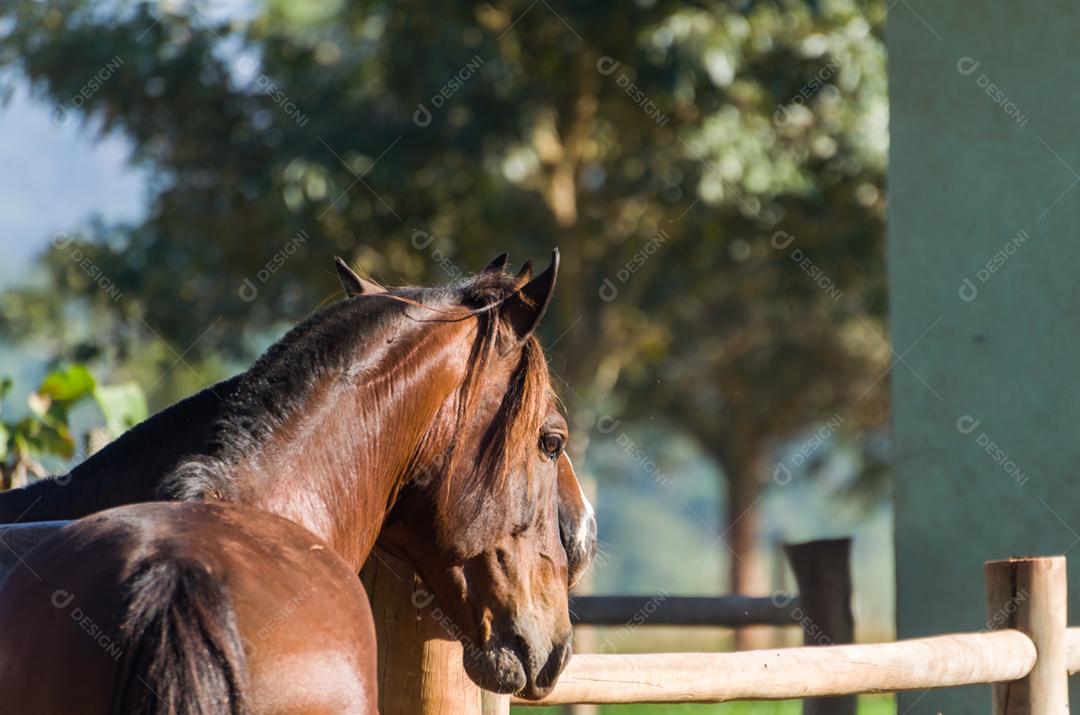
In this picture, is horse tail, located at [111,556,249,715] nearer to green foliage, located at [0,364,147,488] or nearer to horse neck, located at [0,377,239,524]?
horse neck, located at [0,377,239,524]

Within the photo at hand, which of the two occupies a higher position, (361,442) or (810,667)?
(361,442)

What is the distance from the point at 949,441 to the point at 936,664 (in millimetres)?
1601

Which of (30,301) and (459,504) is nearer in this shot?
(459,504)

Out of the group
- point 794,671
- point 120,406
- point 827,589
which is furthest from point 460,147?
point 794,671

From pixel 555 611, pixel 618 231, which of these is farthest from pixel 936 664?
pixel 618 231

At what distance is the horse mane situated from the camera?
6.80 ft

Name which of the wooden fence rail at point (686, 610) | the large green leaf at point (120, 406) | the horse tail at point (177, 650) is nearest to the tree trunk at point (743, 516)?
the wooden fence rail at point (686, 610)

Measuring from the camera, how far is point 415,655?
2.43m

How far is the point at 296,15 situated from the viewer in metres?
10.3

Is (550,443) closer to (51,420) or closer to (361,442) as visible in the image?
(361,442)

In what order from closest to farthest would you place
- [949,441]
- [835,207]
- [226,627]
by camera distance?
[226,627] < [949,441] < [835,207]

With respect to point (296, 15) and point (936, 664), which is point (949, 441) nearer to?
point (936, 664)

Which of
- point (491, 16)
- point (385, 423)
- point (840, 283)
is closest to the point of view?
point (385, 423)

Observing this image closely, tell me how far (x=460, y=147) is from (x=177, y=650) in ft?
23.8
